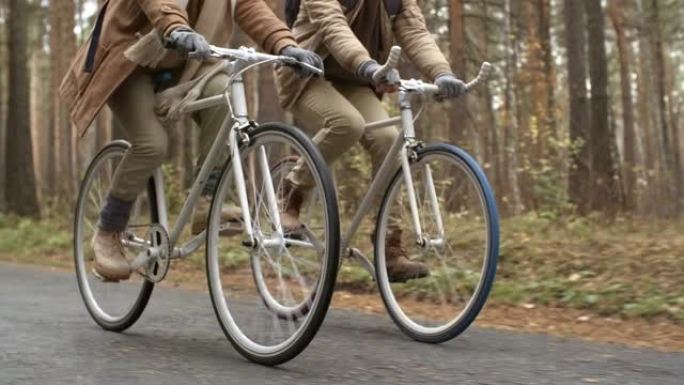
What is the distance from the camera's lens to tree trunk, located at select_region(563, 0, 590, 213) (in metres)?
11.2

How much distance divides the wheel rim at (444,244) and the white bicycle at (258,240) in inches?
26.1

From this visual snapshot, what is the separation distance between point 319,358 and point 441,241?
94 centimetres

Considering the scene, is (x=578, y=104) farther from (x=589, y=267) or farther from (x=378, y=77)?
(x=378, y=77)

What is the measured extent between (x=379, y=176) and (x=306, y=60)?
88 cm

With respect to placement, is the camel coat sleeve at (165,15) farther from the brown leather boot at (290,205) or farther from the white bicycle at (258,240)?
the brown leather boot at (290,205)

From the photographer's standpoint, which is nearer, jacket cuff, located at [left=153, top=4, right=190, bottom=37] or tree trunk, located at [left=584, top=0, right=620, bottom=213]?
jacket cuff, located at [left=153, top=4, right=190, bottom=37]

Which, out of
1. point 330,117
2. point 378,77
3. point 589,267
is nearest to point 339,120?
point 330,117

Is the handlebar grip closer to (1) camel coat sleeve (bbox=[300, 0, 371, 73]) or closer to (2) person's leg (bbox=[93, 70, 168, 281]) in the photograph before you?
(1) camel coat sleeve (bbox=[300, 0, 371, 73])

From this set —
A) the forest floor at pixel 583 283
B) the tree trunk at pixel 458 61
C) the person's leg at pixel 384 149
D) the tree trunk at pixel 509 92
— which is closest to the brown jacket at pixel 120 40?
the person's leg at pixel 384 149

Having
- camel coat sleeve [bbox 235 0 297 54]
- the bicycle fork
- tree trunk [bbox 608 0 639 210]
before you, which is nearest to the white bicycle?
camel coat sleeve [bbox 235 0 297 54]

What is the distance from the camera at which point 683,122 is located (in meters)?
41.1

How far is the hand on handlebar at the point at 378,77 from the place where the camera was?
392 centimetres

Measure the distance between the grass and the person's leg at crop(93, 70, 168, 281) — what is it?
612 millimetres

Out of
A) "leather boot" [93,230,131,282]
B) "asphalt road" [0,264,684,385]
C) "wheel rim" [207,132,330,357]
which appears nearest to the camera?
"asphalt road" [0,264,684,385]
